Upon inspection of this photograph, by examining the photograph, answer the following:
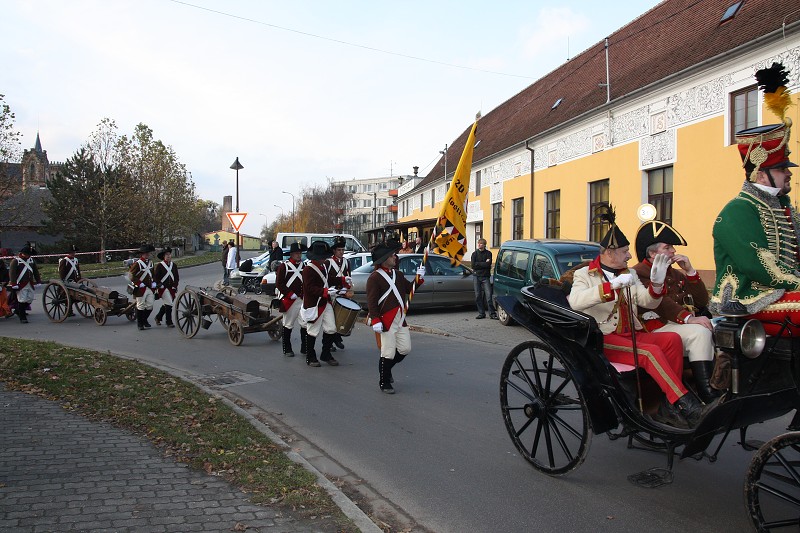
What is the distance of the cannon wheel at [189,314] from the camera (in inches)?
477

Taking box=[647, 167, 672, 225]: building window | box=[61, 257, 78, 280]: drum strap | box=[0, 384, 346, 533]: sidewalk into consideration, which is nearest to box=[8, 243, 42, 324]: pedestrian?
box=[61, 257, 78, 280]: drum strap

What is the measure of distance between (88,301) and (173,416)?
1015 cm

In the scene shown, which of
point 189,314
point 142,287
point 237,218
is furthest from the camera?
point 237,218

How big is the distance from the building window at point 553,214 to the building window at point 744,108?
10202mm

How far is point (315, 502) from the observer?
4.12 meters

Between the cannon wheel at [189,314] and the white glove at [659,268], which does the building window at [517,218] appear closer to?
the cannon wheel at [189,314]

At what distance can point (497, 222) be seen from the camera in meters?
33.8

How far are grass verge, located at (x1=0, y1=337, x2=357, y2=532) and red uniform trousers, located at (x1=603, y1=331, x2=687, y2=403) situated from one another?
227 centimetres

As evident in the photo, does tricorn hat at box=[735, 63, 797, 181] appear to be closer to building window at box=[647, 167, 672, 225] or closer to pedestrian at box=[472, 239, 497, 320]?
Answer: pedestrian at box=[472, 239, 497, 320]

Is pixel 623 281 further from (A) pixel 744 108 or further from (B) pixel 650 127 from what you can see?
(B) pixel 650 127

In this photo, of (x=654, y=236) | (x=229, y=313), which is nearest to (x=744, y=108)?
(x=229, y=313)

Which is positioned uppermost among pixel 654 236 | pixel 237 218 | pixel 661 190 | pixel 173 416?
pixel 661 190

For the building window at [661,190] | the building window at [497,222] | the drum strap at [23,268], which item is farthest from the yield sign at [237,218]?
the building window at [497,222]

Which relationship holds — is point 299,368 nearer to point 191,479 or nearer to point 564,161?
point 191,479
